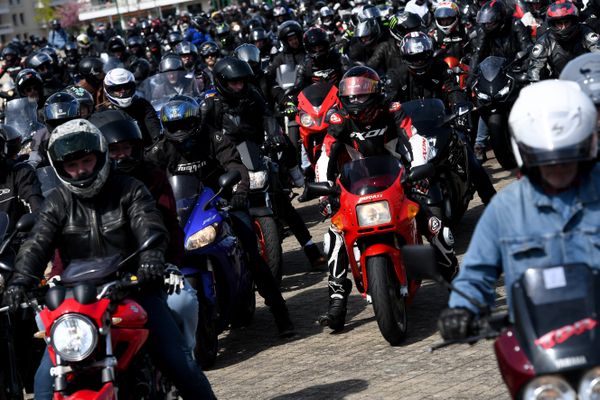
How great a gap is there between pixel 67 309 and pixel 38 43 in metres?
48.4

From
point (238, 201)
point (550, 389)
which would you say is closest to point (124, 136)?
point (238, 201)

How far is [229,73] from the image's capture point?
40.7 ft

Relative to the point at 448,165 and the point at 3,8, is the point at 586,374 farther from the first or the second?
the point at 3,8

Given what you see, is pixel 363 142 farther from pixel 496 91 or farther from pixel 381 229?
pixel 496 91

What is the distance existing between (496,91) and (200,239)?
7.19m

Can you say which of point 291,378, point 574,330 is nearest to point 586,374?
point 574,330

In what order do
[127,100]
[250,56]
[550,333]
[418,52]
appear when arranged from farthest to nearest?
[250,56] < [418,52] < [127,100] < [550,333]

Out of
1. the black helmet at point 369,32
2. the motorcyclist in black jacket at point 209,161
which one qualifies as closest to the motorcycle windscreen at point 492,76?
the black helmet at point 369,32

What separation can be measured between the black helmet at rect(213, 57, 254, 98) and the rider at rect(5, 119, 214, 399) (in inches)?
234

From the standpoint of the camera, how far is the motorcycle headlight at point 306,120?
14.7m

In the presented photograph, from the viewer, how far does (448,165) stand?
12008 millimetres

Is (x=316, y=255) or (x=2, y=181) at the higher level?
(x=2, y=181)

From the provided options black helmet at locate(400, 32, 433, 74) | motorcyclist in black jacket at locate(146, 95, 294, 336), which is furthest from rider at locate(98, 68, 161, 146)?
motorcyclist in black jacket at locate(146, 95, 294, 336)

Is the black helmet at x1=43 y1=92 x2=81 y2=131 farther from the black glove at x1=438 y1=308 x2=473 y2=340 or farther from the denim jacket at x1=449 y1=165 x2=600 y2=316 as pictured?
the black glove at x1=438 y1=308 x2=473 y2=340
